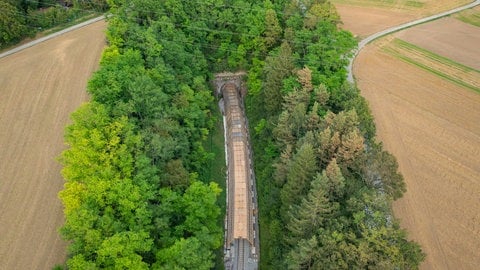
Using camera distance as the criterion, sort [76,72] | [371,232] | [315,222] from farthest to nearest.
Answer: [76,72] < [315,222] < [371,232]

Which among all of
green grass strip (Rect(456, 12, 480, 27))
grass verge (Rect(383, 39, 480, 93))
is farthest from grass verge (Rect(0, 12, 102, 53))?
green grass strip (Rect(456, 12, 480, 27))

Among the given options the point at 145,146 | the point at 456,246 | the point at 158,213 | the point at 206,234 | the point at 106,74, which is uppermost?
the point at 106,74

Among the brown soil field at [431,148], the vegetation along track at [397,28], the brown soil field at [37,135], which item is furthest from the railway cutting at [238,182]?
the vegetation along track at [397,28]

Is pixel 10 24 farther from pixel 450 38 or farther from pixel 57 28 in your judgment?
pixel 450 38

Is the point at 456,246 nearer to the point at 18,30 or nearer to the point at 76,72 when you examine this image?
the point at 76,72

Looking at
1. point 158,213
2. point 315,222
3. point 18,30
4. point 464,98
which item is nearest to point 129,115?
point 158,213

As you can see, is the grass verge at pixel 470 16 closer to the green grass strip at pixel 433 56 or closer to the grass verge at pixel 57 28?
the green grass strip at pixel 433 56

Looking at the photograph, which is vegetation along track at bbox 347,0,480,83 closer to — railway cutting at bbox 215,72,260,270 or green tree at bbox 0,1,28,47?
railway cutting at bbox 215,72,260,270
